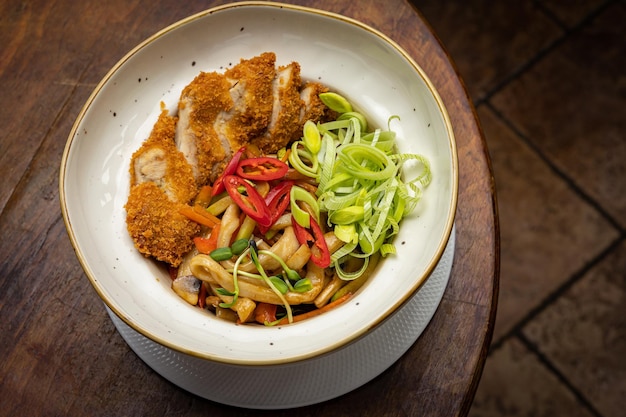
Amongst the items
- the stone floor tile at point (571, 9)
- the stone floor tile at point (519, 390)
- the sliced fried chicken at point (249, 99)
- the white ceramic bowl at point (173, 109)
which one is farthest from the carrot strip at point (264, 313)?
the stone floor tile at point (571, 9)

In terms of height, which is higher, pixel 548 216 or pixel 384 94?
pixel 384 94

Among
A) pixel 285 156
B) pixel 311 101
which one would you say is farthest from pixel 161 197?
pixel 311 101

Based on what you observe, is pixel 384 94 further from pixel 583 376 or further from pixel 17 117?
pixel 583 376

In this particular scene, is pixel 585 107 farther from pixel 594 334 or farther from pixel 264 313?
pixel 264 313

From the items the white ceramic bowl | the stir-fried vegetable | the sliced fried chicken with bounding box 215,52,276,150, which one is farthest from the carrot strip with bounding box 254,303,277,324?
the sliced fried chicken with bounding box 215,52,276,150

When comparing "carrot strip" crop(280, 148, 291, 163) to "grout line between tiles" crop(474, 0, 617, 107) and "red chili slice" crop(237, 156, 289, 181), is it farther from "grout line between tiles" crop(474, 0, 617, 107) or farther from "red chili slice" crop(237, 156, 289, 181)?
"grout line between tiles" crop(474, 0, 617, 107)

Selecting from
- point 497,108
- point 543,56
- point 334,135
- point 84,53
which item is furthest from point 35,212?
point 543,56
